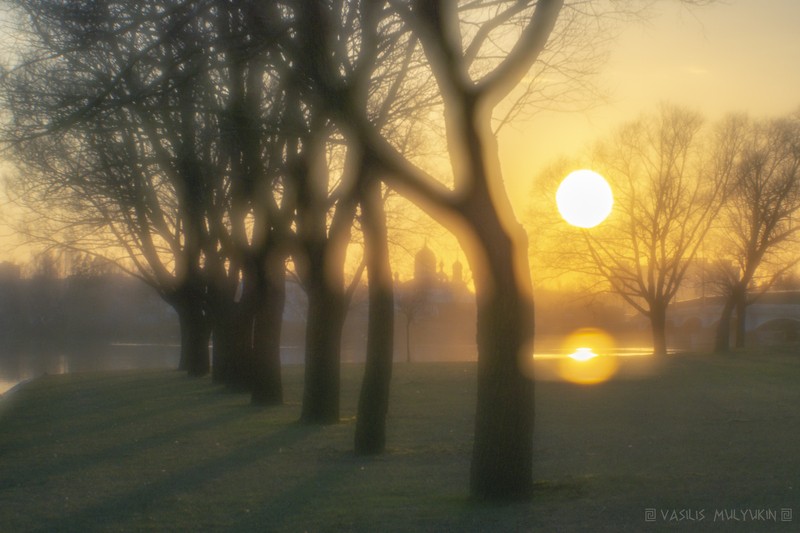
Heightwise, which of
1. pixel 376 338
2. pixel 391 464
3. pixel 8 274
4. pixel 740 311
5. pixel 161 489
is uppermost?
pixel 8 274

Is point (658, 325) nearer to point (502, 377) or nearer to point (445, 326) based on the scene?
point (445, 326)

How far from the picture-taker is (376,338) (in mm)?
13867

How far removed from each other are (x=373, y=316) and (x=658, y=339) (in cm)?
3793

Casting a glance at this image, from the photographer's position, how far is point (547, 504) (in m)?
9.02

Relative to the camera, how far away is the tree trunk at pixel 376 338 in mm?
13703

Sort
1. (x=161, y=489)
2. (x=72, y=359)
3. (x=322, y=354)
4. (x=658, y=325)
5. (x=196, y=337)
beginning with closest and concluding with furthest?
(x=161, y=489) → (x=322, y=354) → (x=196, y=337) → (x=658, y=325) → (x=72, y=359)

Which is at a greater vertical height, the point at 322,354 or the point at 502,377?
the point at 322,354

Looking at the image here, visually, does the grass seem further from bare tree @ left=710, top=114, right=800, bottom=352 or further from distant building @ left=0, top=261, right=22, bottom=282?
distant building @ left=0, top=261, right=22, bottom=282

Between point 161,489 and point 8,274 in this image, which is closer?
point 161,489

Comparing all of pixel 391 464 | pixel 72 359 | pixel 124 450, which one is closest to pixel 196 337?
pixel 124 450

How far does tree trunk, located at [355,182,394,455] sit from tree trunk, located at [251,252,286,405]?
804cm

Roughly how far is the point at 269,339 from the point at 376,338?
909 centimetres

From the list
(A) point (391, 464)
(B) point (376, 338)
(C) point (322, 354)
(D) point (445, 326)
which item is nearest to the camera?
(A) point (391, 464)

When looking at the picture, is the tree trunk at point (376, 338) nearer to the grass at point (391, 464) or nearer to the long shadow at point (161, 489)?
the grass at point (391, 464)
